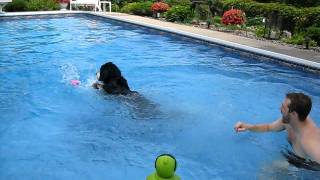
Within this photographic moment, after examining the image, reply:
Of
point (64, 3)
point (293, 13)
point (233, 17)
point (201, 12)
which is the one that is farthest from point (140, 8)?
point (293, 13)

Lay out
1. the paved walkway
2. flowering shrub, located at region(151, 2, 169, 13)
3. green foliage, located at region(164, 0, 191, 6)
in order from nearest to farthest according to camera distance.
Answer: the paved walkway
flowering shrub, located at region(151, 2, 169, 13)
green foliage, located at region(164, 0, 191, 6)

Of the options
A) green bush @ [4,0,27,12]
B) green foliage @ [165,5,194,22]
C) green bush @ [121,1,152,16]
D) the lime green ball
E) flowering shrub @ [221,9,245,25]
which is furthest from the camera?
green bush @ [4,0,27,12]

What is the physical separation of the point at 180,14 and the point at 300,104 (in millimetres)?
14478

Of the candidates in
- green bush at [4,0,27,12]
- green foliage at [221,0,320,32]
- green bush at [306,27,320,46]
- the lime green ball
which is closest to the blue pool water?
green bush at [306,27,320,46]

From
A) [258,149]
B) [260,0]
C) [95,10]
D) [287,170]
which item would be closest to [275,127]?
[287,170]

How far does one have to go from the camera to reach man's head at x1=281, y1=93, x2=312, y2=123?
15.3ft

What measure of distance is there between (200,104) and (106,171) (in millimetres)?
3394

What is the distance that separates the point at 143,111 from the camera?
299 inches

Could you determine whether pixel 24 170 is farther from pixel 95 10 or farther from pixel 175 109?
pixel 95 10

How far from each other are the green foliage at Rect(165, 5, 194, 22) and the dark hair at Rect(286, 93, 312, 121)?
565 inches

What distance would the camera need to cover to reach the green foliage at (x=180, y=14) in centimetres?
1867

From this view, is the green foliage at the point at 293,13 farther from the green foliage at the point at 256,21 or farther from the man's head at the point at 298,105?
the man's head at the point at 298,105

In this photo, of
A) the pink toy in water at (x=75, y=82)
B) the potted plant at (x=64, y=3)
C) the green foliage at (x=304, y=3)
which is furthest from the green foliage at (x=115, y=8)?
the pink toy in water at (x=75, y=82)

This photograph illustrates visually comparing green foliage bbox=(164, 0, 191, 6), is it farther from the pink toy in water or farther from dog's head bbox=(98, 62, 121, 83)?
dog's head bbox=(98, 62, 121, 83)
